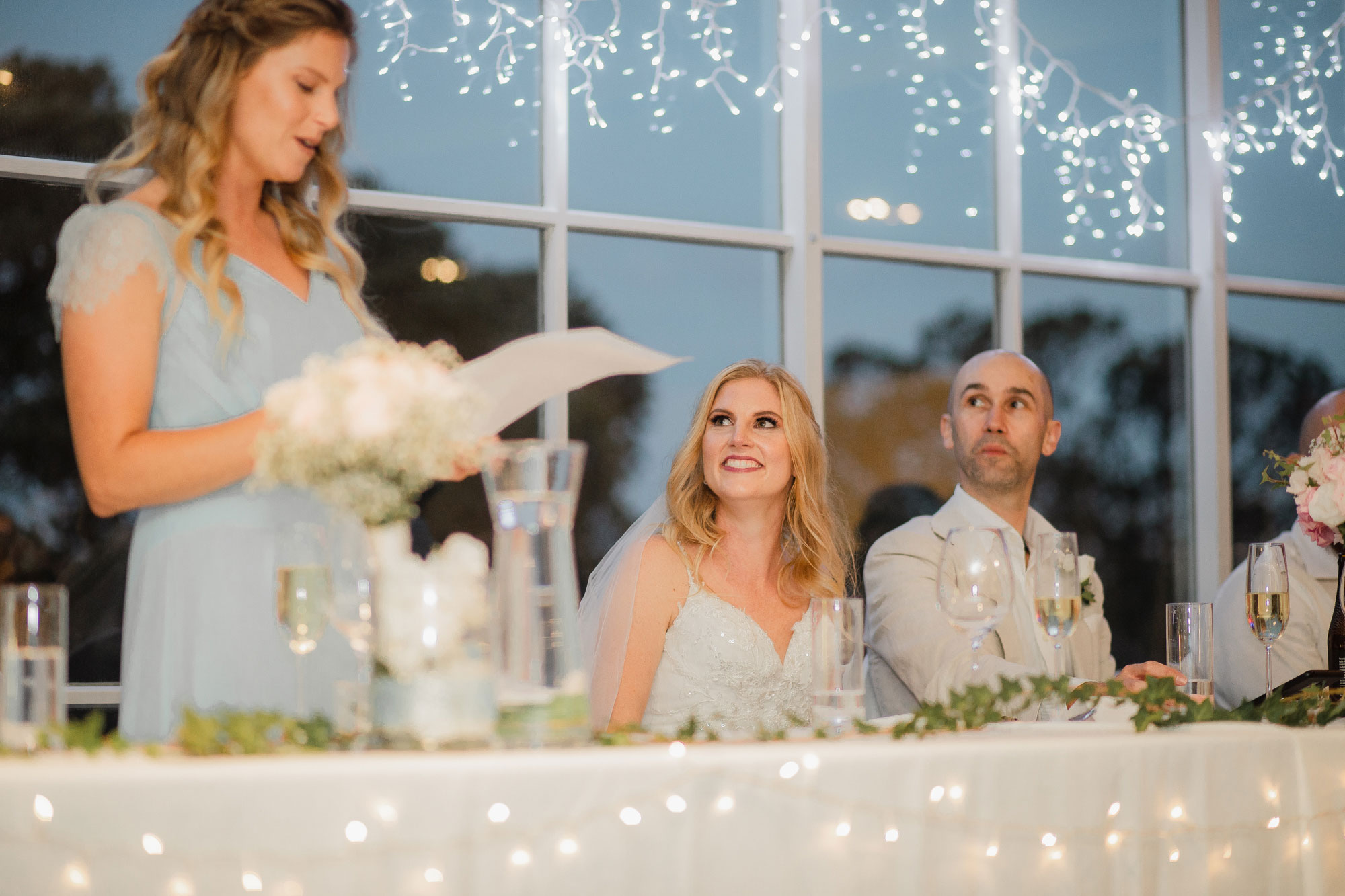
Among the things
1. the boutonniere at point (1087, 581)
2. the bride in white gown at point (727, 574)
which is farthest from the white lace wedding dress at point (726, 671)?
the boutonniere at point (1087, 581)

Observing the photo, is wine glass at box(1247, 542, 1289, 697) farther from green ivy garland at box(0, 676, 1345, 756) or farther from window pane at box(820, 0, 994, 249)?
window pane at box(820, 0, 994, 249)

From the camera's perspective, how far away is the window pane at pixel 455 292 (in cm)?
364

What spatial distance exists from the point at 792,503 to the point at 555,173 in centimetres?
143

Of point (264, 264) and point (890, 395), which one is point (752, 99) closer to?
point (890, 395)

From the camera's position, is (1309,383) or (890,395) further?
(1309,383)

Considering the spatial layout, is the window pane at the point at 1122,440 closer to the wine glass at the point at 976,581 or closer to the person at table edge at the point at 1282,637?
the person at table edge at the point at 1282,637

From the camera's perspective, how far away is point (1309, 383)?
4.83 m

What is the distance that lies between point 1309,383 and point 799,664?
10.2 feet

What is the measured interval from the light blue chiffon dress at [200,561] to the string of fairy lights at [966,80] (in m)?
1.99

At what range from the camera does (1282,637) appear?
295cm

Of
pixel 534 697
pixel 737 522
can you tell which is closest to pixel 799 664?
pixel 737 522

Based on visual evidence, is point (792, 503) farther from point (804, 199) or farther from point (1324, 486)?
point (804, 199)

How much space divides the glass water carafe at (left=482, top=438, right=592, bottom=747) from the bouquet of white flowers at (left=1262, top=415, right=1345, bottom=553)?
1413mm

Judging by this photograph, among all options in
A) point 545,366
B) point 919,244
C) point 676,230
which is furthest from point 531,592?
point 919,244
